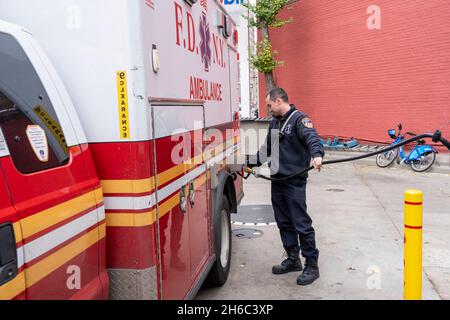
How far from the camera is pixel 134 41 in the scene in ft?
7.59

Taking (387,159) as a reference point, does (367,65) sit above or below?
above

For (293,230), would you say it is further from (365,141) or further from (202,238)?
(365,141)

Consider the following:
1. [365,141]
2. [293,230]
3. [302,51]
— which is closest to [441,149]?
[365,141]

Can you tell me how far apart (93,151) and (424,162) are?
10637 mm

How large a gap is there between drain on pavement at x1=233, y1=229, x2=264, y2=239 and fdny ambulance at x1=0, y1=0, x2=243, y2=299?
3059 mm

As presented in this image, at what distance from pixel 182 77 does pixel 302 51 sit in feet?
44.7

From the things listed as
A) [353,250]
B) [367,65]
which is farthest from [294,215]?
[367,65]

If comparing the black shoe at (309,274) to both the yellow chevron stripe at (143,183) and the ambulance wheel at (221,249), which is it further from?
the yellow chevron stripe at (143,183)

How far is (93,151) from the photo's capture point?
237cm

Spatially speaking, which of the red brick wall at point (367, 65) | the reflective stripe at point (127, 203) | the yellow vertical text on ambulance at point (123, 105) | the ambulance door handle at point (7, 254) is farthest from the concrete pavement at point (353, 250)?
the red brick wall at point (367, 65)

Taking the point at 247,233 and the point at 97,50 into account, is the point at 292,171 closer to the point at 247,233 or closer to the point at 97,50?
the point at 247,233

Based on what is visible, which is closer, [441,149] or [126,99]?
[126,99]

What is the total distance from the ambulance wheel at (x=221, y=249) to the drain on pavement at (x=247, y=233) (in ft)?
4.40

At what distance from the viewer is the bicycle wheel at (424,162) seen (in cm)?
1121
